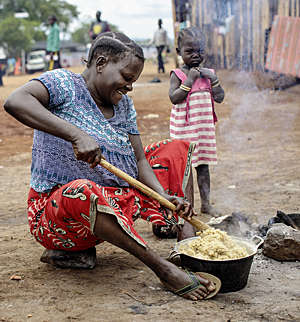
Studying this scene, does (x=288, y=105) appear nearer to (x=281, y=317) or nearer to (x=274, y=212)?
(x=274, y=212)

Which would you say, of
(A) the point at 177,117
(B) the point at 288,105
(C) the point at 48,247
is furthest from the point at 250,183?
(B) the point at 288,105

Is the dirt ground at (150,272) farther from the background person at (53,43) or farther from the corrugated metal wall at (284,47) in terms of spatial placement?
the background person at (53,43)

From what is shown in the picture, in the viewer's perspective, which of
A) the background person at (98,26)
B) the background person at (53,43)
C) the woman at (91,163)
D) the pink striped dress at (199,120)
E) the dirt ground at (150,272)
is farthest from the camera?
the background person at (98,26)

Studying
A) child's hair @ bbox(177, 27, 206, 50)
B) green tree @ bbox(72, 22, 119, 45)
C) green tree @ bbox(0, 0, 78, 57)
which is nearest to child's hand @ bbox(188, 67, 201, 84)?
child's hair @ bbox(177, 27, 206, 50)

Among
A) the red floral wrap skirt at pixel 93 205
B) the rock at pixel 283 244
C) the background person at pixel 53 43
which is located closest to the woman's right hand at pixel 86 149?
the red floral wrap skirt at pixel 93 205

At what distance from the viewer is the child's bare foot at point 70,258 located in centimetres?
273

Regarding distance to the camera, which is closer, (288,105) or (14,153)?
(14,153)

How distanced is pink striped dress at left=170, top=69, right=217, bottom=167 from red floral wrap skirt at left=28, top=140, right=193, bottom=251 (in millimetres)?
850

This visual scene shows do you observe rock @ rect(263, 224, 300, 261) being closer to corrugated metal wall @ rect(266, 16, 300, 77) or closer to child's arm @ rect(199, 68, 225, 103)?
child's arm @ rect(199, 68, 225, 103)

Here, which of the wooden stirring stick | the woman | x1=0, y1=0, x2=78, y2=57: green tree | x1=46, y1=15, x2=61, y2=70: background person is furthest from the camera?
x1=0, y1=0, x2=78, y2=57: green tree

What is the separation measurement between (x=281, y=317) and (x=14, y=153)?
5.50 metres

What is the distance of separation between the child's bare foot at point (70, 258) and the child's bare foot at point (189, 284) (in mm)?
578

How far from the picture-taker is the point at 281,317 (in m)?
2.14

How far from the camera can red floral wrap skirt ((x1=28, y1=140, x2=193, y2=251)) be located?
7.40 ft
